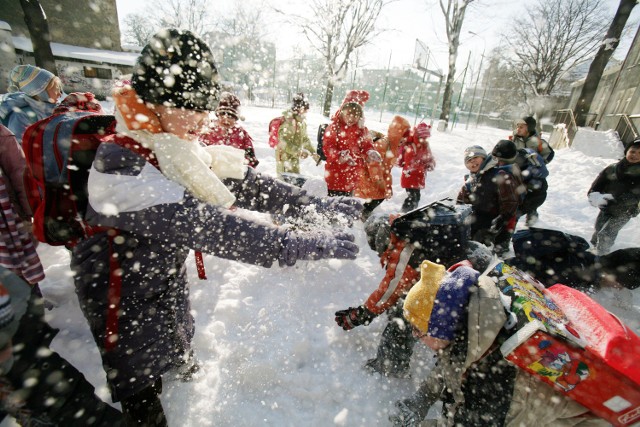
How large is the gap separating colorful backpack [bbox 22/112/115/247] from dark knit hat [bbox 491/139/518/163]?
3.80 m

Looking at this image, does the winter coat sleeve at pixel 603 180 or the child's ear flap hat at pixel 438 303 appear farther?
the winter coat sleeve at pixel 603 180

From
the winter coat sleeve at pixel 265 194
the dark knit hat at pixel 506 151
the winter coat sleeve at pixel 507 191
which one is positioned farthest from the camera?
the dark knit hat at pixel 506 151

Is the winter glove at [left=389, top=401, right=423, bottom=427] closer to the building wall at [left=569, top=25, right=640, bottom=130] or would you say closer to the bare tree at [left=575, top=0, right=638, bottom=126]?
the bare tree at [left=575, top=0, right=638, bottom=126]

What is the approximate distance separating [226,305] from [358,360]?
1354mm

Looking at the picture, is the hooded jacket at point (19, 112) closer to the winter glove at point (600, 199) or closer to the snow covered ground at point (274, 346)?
the snow covered ground at point (274, 346)

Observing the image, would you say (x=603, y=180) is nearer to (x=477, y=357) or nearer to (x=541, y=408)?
(x=541, y=408)

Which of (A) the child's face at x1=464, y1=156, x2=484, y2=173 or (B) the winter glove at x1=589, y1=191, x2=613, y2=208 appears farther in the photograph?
(B) the winter glove at x1=589, y1=191, x2=613, y2=208

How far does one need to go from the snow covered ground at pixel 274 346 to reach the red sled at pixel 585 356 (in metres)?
1.21

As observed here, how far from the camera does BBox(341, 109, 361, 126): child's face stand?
4094 mm

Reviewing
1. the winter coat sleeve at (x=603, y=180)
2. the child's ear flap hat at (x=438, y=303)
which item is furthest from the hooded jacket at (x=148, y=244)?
the winter coat sleeve at (x=603, y=180)

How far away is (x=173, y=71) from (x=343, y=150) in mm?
3284

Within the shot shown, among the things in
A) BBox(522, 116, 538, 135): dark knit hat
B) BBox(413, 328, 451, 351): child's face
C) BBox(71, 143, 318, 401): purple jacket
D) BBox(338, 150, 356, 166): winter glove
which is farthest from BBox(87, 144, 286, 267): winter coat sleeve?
BBox(522, 116, 538, 135): dark knit hat

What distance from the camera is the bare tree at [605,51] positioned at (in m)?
10.1

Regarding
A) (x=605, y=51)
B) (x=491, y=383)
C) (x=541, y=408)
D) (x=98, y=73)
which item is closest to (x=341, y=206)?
(x=491, y=383)
